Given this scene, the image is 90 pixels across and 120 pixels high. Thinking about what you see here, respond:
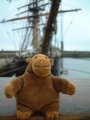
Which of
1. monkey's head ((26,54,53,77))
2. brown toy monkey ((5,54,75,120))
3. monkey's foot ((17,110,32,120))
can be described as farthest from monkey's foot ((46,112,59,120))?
monkey's head ((26,54,53,77))

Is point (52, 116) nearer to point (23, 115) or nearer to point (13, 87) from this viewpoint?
point (23, 115)

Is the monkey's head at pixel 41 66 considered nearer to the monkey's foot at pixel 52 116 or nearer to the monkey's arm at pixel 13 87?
the monkey's arm at pixel 13 87

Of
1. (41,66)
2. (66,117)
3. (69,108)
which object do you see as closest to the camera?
(41,66)

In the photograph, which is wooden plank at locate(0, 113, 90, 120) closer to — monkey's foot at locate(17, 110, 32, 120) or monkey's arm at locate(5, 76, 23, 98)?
monkey's foot at locate(17, 110, 32, 120)

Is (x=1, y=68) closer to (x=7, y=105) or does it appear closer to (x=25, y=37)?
(x=25, y=37)

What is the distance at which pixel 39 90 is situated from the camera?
67.7 inches

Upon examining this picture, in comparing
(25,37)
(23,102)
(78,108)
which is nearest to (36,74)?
(23,102)

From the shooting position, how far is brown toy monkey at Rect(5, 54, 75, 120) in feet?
5.55

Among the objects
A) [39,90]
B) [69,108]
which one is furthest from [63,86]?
[69,108]

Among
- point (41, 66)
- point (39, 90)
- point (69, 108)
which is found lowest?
point (69, 108)

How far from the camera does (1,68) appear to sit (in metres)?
17.6

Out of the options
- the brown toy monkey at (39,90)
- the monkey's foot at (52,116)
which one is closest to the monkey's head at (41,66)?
the brown toy monkey at (39,90)

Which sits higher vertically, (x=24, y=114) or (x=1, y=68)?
(x=24, y=114)

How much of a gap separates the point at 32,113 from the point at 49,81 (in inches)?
8.1
